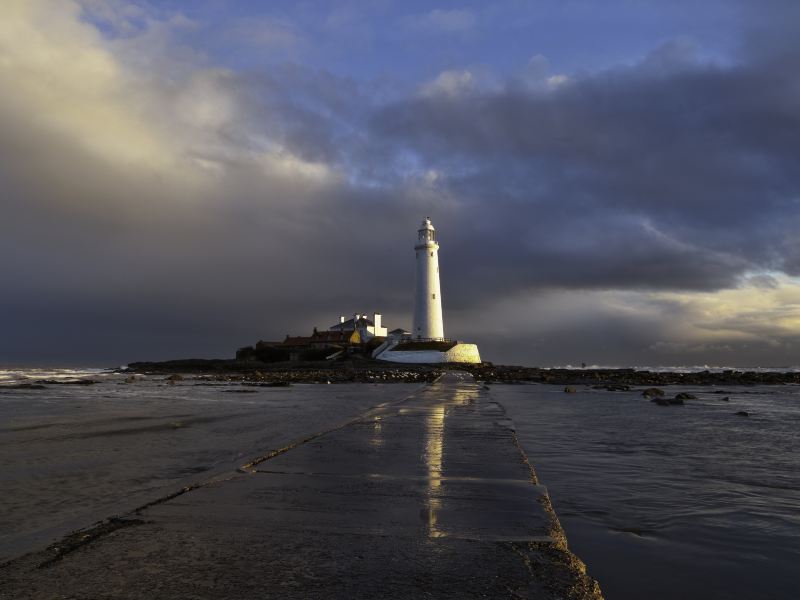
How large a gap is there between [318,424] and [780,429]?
35.9ft

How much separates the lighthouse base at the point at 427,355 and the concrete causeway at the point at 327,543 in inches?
2176

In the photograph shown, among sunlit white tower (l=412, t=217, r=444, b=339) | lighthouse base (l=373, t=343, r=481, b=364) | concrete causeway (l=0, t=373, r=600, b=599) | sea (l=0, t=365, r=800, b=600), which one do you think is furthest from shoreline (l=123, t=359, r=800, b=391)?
concrete causeway (l=0, t=373, r=600, b=599)

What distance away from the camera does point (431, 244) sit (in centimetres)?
6394

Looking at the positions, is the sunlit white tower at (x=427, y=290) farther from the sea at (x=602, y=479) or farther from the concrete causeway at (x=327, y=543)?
the concrete causeway at (x=327, y=543)

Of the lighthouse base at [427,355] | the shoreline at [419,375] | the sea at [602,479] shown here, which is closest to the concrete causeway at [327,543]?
the sea at [602,479]

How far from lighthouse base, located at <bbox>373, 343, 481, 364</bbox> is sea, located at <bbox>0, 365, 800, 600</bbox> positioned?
45787 millimetres

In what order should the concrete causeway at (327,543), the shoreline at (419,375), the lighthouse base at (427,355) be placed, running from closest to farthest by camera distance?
the concrete causeway at (327,543) < the shoreline at (419,375) < the lighthouse base at (427,355)

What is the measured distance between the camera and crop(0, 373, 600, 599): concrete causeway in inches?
108

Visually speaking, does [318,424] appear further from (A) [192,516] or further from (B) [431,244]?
(B) [431,244]

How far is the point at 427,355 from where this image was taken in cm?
6125

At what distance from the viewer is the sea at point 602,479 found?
4.02 metres

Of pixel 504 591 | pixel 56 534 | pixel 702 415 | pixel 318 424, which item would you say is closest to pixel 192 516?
pixel 56 534

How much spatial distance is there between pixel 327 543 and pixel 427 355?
191 ft

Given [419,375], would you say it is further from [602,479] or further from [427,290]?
[602,479]
